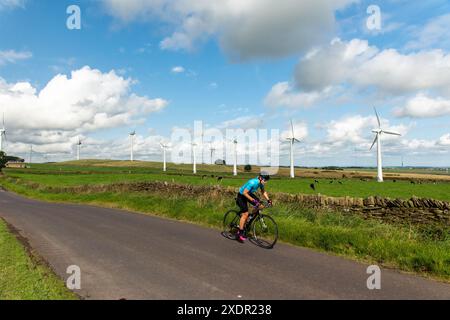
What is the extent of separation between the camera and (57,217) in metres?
17.3

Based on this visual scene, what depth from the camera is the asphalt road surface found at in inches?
257

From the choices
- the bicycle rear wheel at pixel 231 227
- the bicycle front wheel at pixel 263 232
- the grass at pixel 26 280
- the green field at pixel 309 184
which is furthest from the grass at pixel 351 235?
the green field at pixel 309 184

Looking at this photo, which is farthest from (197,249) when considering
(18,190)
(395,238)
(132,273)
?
(18,190)

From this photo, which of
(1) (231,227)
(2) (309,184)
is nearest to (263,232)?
(1) (231,227)

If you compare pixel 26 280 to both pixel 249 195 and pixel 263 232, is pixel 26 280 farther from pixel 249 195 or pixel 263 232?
pixel 263 232

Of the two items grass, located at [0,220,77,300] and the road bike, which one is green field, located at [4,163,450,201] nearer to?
the road bike

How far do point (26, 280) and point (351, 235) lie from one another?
8.59 m

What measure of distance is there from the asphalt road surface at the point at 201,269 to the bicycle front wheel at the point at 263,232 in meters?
0.64

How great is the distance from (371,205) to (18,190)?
41016 millimetres

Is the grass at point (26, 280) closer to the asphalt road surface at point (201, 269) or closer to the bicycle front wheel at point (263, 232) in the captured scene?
the asphalt road surface at point (201, 269)

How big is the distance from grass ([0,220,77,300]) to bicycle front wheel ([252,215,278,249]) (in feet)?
20.2

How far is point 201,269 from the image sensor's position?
8.02 m
